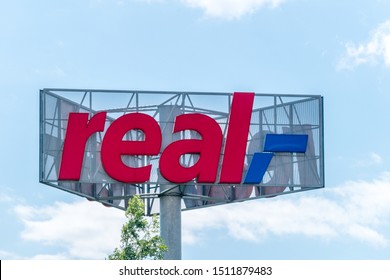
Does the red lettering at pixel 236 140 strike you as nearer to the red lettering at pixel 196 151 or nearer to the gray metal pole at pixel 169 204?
the red lettering at pixel 196 151

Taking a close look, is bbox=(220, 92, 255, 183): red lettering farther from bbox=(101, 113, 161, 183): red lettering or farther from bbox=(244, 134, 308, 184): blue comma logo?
bbox=(101, 113, 161, 183): red lettering

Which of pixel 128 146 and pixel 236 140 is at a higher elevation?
pixel 236 140

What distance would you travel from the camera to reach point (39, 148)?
55781 mm

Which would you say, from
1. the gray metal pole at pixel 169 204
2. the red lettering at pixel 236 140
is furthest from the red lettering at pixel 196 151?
the red lettering at pixel 236 140

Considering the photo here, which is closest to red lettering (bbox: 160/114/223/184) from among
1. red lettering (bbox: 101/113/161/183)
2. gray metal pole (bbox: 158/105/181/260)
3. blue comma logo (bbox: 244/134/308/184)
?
gray metal pole (bbox: 158/105/181/260)

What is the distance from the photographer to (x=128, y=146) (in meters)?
56.2

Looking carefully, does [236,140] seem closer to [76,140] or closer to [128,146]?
[128,146]

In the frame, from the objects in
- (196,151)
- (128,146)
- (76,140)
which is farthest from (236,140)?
(76,140)

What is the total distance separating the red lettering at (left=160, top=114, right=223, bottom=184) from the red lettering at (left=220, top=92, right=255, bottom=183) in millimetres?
502

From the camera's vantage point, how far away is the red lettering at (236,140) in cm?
5662

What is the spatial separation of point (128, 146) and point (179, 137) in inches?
94.8
